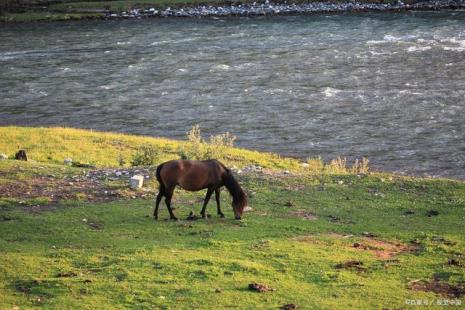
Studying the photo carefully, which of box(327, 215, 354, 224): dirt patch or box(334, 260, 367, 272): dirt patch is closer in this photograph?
box(334, 260, 367, 272): dirt patch

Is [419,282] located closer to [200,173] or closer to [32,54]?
[200,173]

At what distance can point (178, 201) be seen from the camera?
775 inches

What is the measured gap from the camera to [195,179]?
17.5 metres

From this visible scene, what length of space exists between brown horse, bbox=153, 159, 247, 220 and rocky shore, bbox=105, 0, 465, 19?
213ft

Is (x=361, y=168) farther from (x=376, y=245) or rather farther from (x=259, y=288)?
(x=259, y=288)

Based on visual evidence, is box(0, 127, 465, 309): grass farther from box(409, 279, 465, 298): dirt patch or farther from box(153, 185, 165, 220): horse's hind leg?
box(153, 185, 165, 220): horse's hind leg

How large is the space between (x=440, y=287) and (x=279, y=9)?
232 ft

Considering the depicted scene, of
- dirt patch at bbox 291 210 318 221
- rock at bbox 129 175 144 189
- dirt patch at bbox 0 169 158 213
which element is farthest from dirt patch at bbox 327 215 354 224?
rock at bbox 129 175 144 189

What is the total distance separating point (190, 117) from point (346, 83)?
11.9 m

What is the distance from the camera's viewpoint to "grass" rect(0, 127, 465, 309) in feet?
43.0

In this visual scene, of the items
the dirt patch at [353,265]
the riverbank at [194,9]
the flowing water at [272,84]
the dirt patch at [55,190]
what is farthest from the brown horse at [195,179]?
the riverbank at [194,9]

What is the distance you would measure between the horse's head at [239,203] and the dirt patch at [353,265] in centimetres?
360

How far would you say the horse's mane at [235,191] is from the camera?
17.6m

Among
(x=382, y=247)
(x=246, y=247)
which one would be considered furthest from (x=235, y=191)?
(x=382, y=247)
